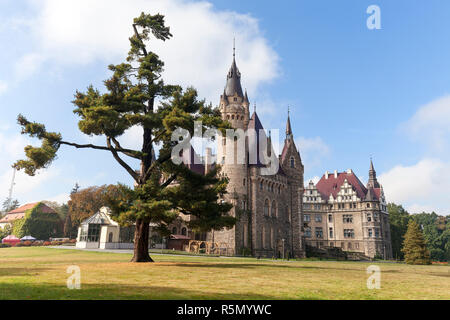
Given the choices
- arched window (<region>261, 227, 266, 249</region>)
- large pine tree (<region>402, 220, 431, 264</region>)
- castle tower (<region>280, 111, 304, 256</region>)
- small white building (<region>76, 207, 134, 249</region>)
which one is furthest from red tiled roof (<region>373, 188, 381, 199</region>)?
small white building (<region>76, 207, 134, 249</region>)

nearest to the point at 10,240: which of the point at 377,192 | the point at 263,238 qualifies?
the point at 263,238

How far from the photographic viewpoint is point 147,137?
78.1 feet

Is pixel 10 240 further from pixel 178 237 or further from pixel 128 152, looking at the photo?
pixel 128 152

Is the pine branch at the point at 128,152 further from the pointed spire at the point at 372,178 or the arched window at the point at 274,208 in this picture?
the pointed spire at the point at 372,178

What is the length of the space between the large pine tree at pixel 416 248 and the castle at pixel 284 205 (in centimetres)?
1708

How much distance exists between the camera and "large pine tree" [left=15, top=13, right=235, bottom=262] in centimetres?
1944

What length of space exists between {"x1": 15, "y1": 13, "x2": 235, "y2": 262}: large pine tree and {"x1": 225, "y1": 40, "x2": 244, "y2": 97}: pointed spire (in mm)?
35838

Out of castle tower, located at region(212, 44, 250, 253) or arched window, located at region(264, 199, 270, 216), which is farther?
arched window, located at region(264, 199, 270, 216)

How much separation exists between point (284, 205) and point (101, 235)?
31711 millimetres

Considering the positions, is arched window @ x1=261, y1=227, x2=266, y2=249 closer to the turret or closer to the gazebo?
the turret

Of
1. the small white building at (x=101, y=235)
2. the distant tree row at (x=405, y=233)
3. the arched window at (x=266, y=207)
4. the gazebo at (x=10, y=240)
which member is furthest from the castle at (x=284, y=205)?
the gazebo at (x=10, y=240)
